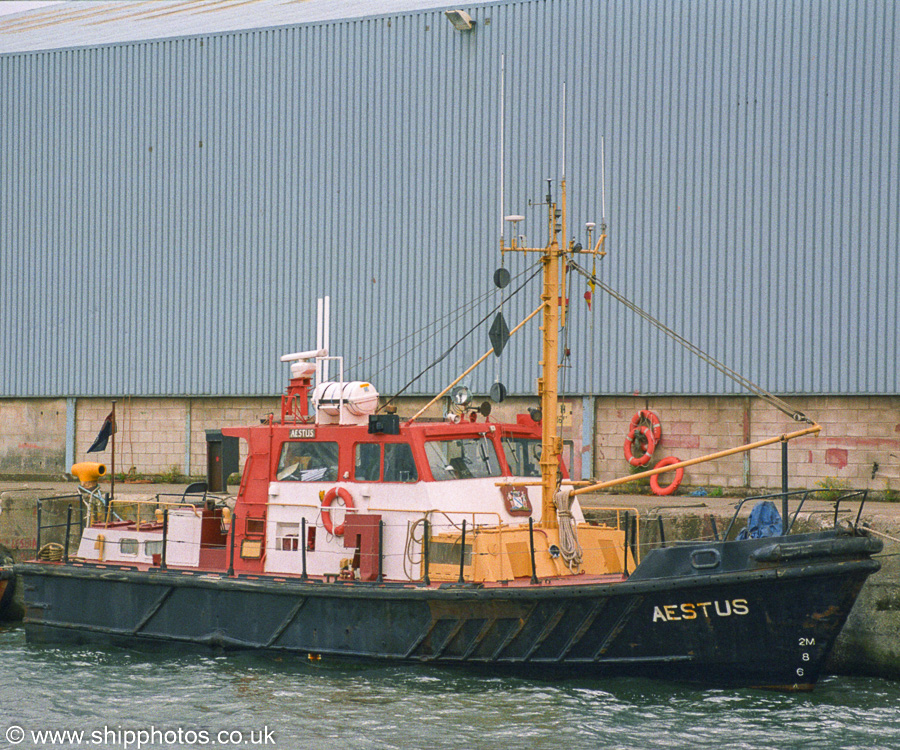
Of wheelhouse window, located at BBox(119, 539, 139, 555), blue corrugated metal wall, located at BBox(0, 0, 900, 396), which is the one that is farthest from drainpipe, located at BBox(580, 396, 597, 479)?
wheelhouse window, located at BBox(119, 539, 139, 555)

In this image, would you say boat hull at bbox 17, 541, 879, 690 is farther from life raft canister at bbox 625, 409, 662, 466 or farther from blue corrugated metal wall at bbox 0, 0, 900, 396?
blue corrugated metal wall at bbox 0, 0, 900, 396

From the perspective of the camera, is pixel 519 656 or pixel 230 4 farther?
pixel 230 4

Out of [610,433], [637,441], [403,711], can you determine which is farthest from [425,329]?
[403,711]

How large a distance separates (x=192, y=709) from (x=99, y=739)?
0.98 meters

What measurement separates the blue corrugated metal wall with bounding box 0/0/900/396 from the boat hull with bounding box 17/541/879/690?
787 cm

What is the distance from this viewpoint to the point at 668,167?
17938mm

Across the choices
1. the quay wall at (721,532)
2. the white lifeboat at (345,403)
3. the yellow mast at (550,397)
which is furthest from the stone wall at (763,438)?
the white lifeboat at (345,403)

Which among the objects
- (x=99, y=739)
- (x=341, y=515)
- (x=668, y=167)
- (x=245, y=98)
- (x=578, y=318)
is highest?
(x=245, y=98)

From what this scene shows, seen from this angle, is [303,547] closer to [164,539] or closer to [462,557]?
[462,557]

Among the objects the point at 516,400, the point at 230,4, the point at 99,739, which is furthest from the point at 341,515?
the point at 230,4

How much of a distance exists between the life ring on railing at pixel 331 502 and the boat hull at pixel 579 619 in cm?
66

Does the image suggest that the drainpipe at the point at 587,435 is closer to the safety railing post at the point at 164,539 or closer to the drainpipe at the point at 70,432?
the safety railing post at the point at 164,539

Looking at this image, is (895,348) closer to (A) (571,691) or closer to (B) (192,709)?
(A) (571,691)

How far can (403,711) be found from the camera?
9523mm
